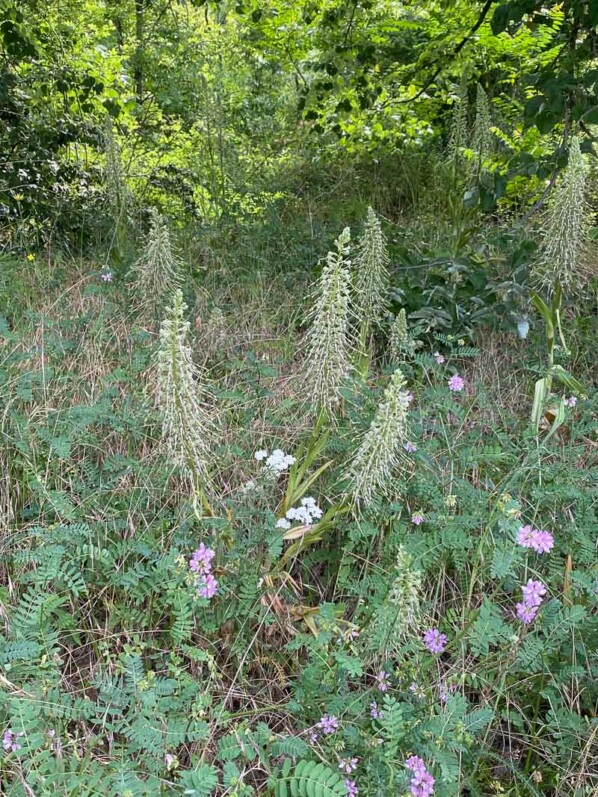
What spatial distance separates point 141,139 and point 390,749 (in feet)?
22.4

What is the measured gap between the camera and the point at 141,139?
268 inches

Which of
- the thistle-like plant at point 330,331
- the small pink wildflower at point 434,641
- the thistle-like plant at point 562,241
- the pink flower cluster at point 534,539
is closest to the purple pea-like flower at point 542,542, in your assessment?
the pink flower cluster at point 534,539

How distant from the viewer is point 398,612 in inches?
58.0

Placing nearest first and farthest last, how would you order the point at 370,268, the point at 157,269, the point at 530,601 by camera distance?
the point at 530,601 → the point at 370,268 → the point at 157,269

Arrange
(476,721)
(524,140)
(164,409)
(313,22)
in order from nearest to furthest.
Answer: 1. (476,721)
2. (164,409)
3. (524,140)
4. (313,22)

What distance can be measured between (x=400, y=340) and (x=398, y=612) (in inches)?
47.8

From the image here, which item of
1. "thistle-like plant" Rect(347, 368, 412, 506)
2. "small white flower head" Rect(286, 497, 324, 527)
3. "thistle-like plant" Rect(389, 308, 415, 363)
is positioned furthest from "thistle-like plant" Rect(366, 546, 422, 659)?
"thistle-like plant" Rect(389, 308, 415, 363)

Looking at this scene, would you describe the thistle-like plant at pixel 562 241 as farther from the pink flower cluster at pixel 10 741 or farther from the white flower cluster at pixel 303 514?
the pink flower cluster at pixel 10 741

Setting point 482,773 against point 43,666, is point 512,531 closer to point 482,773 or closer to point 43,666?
point 482,773

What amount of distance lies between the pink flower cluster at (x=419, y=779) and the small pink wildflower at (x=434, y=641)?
0.32 meters

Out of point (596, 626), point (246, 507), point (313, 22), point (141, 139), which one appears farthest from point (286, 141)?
point (596, 626)

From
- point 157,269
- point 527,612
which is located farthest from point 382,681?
point 157,269

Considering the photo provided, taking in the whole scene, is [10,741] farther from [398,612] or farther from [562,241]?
[562,241]

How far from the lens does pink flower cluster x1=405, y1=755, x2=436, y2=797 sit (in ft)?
Result: 4.52
